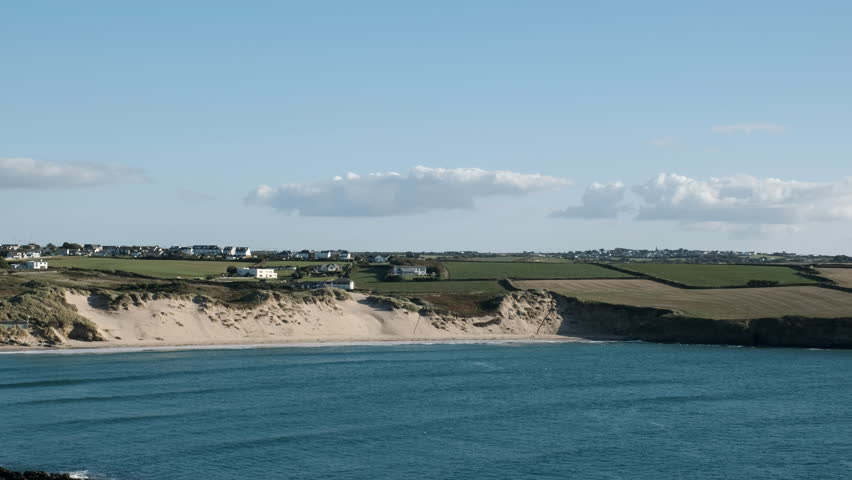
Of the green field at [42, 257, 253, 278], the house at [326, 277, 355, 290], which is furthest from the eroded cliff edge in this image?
the green field at [42, 257, 253, 278]

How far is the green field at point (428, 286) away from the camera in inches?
4820

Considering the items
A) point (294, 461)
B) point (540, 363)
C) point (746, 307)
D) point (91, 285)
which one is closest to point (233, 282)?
point (91, 285)

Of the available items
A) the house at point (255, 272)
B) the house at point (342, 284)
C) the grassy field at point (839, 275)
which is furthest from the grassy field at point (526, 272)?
the grassy field at point (839, 275)

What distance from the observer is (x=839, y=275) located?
13312cm

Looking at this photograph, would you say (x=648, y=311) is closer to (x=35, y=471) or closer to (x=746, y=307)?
(x=746, y=307)

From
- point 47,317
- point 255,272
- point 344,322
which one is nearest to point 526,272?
point 255,272

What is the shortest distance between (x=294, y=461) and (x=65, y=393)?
25401mm

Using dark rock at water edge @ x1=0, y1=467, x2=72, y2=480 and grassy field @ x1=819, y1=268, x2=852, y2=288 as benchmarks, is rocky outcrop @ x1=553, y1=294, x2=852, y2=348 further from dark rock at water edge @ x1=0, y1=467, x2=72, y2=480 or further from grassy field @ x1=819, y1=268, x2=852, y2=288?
dark rock at water edge @ x1=0, y1=467, x2=72, y2=480

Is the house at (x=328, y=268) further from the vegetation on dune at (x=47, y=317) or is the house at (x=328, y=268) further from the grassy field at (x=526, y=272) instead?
the vegetation on dune at (x=47, y=317)

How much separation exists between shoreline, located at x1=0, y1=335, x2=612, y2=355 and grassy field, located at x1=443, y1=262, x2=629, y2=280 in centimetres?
3507

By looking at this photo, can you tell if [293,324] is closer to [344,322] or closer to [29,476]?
[344,322]

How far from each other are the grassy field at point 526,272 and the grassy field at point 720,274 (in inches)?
299

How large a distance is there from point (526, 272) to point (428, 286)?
3019 cm

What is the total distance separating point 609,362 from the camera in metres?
83.9
